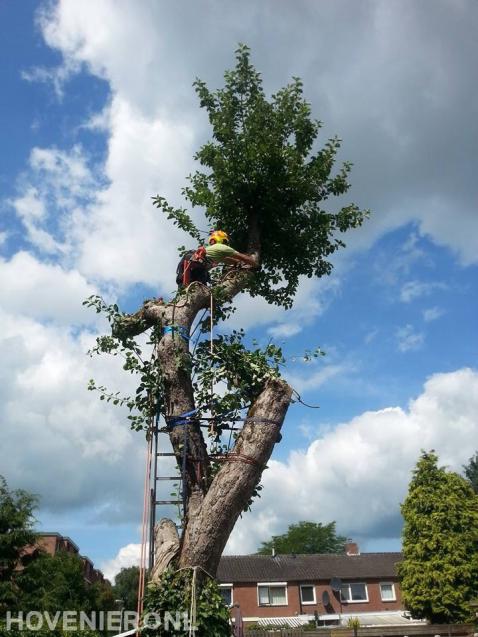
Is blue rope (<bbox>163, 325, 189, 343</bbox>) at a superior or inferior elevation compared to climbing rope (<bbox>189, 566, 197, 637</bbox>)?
superior

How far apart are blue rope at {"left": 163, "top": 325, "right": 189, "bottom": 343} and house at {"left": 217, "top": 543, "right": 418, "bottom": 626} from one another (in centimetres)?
3013

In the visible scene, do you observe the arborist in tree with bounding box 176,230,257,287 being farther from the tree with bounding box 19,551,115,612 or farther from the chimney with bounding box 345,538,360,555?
the chimney with bounding box 345,538,360,555

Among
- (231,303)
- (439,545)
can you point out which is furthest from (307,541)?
(231,303)

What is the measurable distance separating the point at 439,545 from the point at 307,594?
15.5m

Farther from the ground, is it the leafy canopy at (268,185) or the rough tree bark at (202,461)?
the leafy canopy at (268,185)

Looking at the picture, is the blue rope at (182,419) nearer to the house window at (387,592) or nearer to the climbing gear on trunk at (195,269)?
the climbing gear on trunk at (195,269)

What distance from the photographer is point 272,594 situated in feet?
116

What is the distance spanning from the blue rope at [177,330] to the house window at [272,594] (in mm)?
31903

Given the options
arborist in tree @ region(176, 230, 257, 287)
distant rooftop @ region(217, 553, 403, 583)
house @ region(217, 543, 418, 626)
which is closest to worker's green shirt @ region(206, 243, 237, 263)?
arborist in tree @ region(176, 230, 257, 287)

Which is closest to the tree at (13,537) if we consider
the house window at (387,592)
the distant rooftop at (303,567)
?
the distant rooftop at (303,567)

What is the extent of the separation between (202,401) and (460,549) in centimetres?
1958

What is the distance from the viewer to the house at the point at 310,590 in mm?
34500

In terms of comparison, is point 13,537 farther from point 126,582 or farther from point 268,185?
point 126,582

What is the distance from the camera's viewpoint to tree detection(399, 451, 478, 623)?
Result: 72.7 ft
